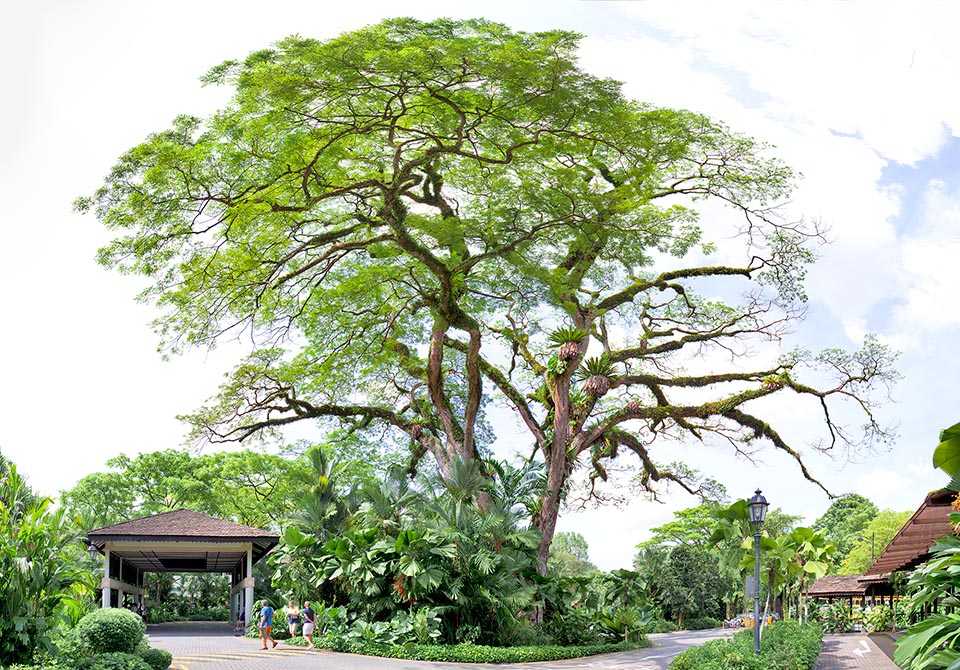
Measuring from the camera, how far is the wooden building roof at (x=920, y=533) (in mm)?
12508

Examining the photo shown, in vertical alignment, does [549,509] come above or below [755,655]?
above

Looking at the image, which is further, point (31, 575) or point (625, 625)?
point (625, 625)

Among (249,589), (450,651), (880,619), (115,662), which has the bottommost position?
(880,619)

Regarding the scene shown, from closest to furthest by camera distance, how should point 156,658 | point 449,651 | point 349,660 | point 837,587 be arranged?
point 156,658 < point 349,660 < point 449,651 < point 837,587

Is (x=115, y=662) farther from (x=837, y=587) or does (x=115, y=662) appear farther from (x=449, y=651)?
(x=837, y=587)

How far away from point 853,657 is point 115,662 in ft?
57.5

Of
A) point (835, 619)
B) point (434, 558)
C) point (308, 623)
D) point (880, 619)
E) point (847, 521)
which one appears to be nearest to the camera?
point (434, 558)

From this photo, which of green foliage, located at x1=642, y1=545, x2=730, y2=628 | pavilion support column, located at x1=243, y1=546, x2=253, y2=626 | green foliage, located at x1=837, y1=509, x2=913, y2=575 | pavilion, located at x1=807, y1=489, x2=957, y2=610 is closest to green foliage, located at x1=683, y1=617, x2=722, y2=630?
green foliage, located at x1=642, y1=545, x2=730, y2=628

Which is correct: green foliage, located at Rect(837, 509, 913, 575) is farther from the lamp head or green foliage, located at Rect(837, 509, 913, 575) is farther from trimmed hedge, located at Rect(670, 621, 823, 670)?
the lamp head

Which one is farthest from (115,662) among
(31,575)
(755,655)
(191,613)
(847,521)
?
(847,521)

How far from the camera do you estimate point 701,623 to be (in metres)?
38.9

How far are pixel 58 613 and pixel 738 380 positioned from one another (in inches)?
737

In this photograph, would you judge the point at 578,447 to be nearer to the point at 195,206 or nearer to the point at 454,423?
the point at 454,423

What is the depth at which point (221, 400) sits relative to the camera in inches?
990
